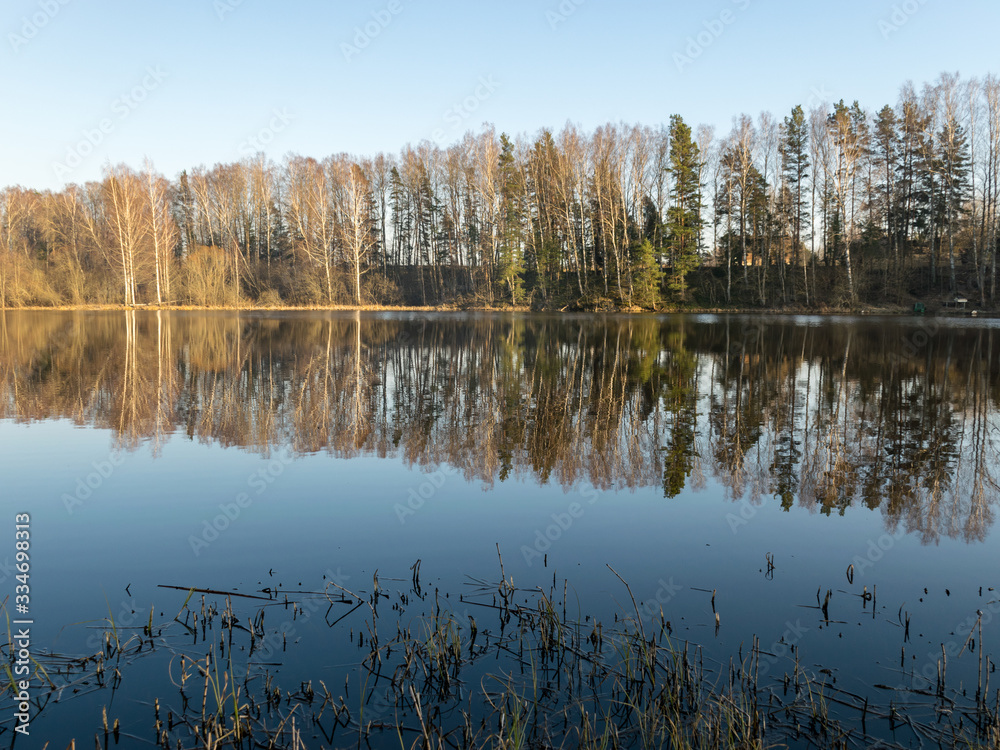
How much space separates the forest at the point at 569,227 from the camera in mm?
50875

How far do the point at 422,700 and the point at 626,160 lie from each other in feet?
188

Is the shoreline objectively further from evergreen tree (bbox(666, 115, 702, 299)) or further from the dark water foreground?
the dark water foreground

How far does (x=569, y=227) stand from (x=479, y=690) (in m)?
55.5

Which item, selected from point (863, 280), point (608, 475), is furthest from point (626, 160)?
point (608, 475)

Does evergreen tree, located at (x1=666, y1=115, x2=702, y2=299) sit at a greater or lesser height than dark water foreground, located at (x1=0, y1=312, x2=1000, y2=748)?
greater

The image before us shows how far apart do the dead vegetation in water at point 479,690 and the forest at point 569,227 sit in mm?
50553

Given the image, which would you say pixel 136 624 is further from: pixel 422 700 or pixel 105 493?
pixel 105 493

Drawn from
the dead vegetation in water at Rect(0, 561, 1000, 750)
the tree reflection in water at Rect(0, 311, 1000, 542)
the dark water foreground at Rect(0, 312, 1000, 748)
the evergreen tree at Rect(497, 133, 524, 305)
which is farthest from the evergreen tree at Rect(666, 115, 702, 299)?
the dead vegetation in water at Rect(0, 561, 1000, 750)

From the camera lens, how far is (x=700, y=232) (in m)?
58.3

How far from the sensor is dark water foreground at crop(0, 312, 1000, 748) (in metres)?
3.76

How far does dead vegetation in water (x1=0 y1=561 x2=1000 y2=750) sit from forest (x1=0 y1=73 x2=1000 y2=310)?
50553 millimetres

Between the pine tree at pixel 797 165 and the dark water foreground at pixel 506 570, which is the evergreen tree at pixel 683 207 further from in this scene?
the dark water foreground at pixel 506 570

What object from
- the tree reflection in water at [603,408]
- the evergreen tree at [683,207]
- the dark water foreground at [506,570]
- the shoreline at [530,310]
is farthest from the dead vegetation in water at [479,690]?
the evergreen tree at [683,207]

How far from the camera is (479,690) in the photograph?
396cm
